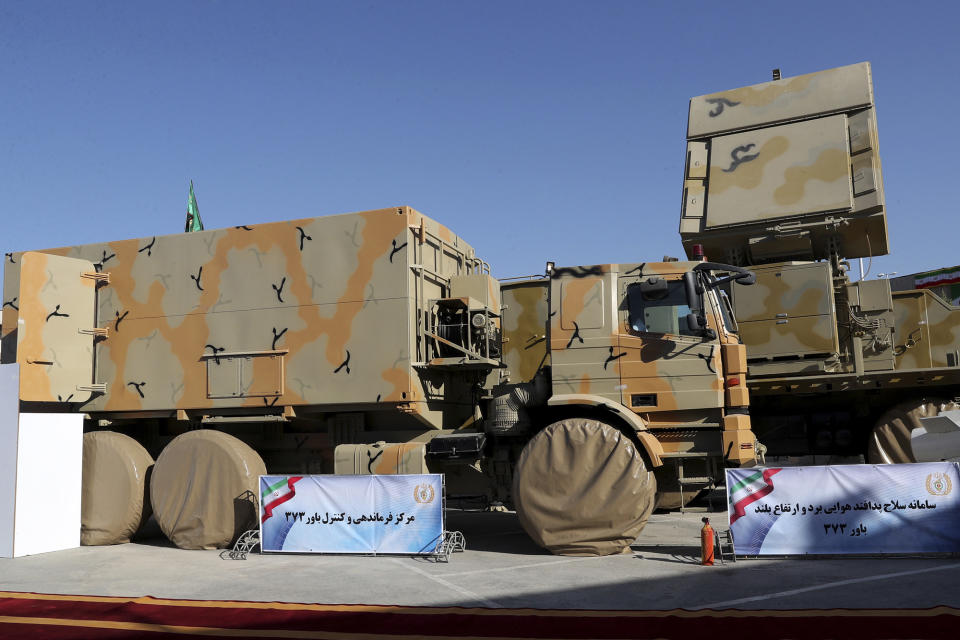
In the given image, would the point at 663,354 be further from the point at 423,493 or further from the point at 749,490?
the point at 423,493

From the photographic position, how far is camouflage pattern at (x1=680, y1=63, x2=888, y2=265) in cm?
1388

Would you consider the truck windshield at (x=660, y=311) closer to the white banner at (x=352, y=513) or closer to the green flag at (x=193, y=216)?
the white banner at (x=352, y=513)

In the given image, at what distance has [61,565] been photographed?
9.96 m

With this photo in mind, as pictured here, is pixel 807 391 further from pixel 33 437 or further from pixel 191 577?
pixel 33 437

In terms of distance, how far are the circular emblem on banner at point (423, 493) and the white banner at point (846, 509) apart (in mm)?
3540

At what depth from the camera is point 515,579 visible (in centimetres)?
829

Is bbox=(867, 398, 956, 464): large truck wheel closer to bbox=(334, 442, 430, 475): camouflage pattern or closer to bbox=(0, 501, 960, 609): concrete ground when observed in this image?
bbox=(0, 501, 960, 609): concrete ground

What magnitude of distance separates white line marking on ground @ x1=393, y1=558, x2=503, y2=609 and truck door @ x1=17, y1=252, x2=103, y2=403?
5718 mm

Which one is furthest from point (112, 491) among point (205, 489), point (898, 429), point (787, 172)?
point (898, 429)

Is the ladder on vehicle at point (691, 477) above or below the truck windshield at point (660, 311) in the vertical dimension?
below

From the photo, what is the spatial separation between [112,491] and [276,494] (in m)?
2.95

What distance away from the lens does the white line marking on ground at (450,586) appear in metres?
7.21

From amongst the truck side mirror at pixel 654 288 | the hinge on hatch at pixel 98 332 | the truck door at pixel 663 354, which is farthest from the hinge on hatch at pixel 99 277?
the truck side mirror at pixel 654 288

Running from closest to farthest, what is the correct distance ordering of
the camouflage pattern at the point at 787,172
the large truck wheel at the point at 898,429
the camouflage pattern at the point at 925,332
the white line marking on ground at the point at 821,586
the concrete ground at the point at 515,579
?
the white line marking on ground at the point at 821,586 < the concrete ground at the point at 515,579 < the large truck wheel at the point at 898,429 < the camouflage pattern at the point at 787,172 < the camouflage pattern at the point at 925,332
